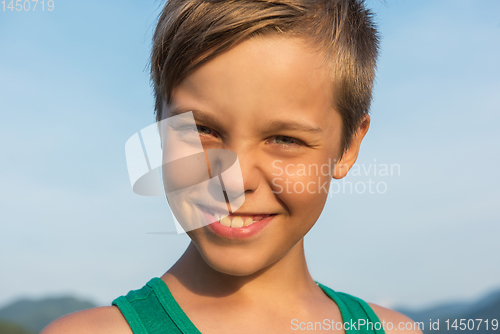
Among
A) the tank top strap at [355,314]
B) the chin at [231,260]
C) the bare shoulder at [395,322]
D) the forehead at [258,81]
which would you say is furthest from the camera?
the bare shoulder at [395,322]

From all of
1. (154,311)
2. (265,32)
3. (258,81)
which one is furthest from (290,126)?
(154,311)

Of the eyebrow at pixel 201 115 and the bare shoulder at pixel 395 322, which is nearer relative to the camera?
the eyebrow at pixel 201 115

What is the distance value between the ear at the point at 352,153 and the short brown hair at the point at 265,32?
4 centimetres

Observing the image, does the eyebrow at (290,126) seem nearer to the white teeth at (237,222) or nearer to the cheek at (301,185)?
the cheek at (301,185)

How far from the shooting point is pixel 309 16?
4.78 ft

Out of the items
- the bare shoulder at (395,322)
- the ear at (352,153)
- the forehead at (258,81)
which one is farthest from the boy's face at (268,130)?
the bare shoulder at (395,322)

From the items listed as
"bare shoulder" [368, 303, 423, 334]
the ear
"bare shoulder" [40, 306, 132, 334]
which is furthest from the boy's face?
"bare shoulder" [368, 303, 423, 334]

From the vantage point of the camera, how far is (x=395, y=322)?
5.98 ft

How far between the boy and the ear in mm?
27

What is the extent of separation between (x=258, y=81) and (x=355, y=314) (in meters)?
1.00

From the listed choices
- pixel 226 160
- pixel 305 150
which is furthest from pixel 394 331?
pixel 226 160

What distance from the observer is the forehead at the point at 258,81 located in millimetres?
1275

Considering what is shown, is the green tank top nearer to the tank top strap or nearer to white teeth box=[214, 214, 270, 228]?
the tank top strap

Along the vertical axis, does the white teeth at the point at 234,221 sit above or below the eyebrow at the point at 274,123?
below
